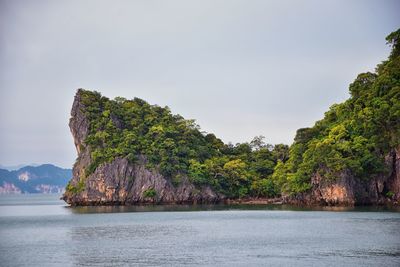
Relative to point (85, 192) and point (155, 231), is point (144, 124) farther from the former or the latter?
point (155, 231)

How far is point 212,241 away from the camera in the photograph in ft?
165

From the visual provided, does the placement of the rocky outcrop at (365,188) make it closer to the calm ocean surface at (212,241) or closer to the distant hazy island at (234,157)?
the distant hazy island at (234,157)

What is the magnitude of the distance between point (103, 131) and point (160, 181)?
608 inches

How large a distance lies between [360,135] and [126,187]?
1697 inches

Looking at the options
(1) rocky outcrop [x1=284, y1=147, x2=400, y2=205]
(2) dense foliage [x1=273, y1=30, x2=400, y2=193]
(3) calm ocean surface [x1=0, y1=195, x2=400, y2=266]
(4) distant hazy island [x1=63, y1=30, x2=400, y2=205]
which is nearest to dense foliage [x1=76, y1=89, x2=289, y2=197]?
(4) distant hazy island [x1=63, y1=30, x2=400, y2=205]

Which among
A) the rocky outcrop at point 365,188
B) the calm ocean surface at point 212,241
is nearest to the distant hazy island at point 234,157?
the rocky outcrop at point 365,188

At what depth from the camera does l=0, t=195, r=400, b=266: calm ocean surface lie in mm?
40219

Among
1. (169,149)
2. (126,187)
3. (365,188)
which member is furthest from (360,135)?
(126,187)

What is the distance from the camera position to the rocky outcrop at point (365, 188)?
284ft

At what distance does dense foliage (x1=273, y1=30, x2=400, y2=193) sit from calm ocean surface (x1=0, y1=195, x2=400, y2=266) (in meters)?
14.8

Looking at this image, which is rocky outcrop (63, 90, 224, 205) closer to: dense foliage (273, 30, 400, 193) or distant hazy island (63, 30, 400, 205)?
distant hazy island (63, 30, 400, 205)

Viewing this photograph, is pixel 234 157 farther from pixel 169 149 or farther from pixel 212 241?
pixel 212 241

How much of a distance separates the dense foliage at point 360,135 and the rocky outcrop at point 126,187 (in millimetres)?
21667

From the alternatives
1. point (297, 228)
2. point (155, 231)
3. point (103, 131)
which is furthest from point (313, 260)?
point (103, 131)
